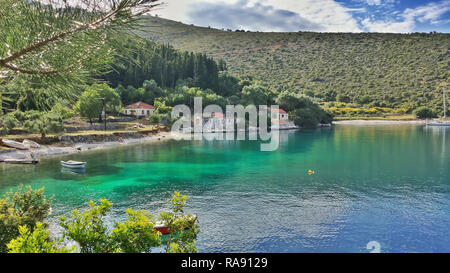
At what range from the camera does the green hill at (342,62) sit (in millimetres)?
108062

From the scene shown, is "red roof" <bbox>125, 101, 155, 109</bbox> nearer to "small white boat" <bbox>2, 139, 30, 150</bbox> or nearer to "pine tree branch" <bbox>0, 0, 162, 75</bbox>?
"small white boat" <bbox>2, 139, 30, 150</bbox>

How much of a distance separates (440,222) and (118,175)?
24095 mm

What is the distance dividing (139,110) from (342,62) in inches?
3958

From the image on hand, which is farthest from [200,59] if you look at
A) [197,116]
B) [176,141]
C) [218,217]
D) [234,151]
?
[218,217]

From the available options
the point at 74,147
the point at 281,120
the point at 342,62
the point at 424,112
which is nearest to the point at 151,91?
the point at 281,120

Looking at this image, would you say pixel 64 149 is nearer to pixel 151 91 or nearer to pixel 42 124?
pixel 42 124

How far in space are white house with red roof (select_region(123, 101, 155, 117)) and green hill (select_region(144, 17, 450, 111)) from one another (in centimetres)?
3098

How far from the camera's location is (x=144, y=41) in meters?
3.62

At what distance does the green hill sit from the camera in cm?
10806

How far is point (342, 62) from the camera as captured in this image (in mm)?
135500

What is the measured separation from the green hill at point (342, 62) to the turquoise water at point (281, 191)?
6527cm

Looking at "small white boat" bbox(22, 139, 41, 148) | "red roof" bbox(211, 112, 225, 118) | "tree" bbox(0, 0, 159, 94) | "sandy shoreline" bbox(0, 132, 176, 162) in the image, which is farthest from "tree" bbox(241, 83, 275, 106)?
"tree" bbox(0, 0, 159, 94)

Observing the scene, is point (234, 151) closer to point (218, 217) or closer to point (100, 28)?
point (218, 217)

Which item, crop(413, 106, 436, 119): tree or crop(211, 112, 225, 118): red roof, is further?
crop(413, 106, 436, 119): tree
